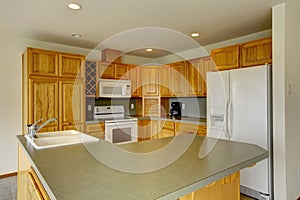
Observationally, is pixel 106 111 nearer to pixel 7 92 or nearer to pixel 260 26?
pixel 7 92

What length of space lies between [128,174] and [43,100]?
2.63 m

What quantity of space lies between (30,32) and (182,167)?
127 inches

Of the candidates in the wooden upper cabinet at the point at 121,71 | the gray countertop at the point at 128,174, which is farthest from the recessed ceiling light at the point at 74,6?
the wooden upper cabinet at the point at 121,71

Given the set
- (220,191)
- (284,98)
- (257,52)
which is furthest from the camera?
(257,52)

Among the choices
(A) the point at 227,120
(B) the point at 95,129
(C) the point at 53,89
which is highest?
(C) the point at 53,89

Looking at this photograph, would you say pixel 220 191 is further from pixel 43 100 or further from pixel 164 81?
pixel 164 81

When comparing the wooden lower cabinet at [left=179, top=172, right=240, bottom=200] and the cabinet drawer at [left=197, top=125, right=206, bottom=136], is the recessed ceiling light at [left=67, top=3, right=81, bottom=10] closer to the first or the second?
the wooden lower cabinet at [left=179, top=172, right=240, bottom=200]

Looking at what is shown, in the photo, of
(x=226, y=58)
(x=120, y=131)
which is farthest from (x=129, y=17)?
(x=120, y=131)

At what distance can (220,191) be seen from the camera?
1397 mm

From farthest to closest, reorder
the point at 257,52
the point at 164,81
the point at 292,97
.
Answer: the point at 164,81
the point at 257,52
the point at 292,97

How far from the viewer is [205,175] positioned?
3.23 feet

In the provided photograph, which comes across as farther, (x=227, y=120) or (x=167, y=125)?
(x=167, y=125)

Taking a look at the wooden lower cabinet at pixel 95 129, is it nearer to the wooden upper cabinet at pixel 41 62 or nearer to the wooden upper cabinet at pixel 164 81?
the wooden upper cabinet at pixel 41 62

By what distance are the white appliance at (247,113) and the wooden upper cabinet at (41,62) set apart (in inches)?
98.0
